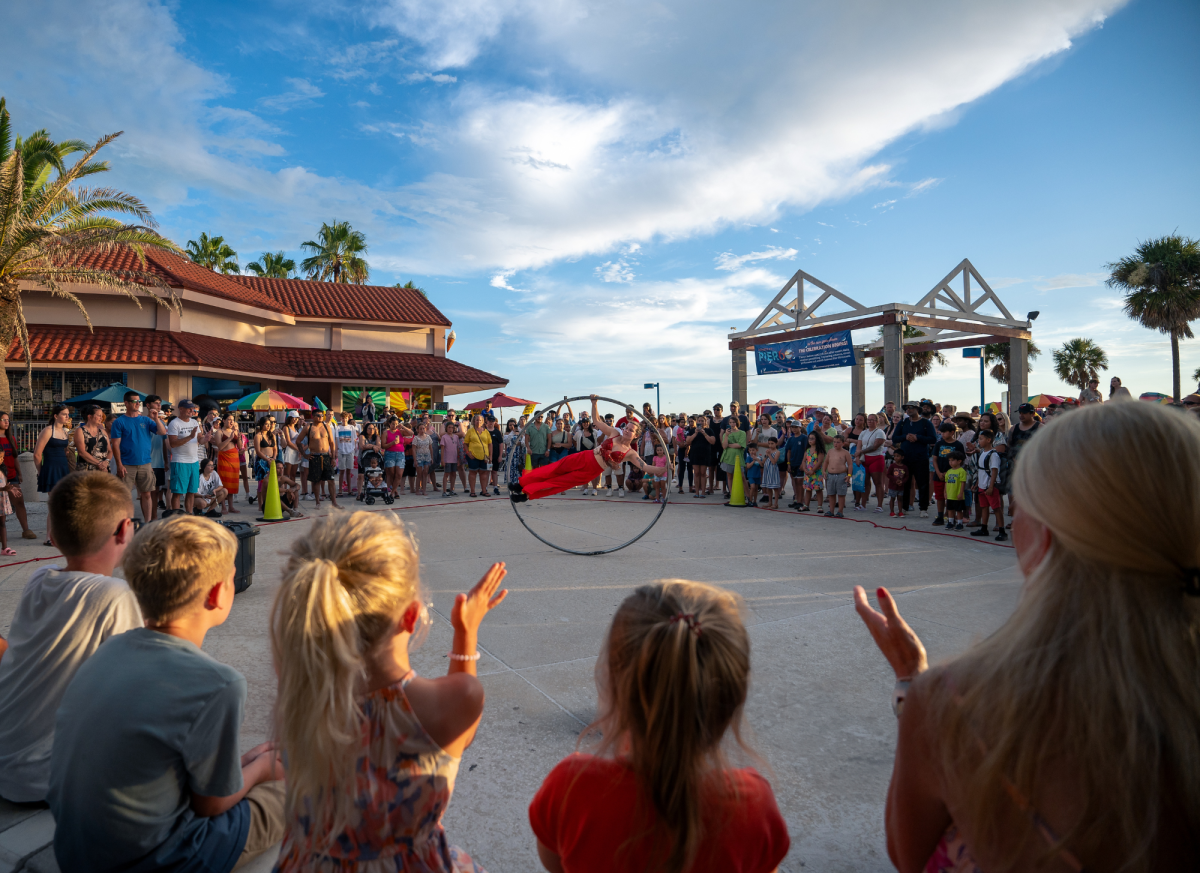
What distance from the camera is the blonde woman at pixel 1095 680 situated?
33.0 inches

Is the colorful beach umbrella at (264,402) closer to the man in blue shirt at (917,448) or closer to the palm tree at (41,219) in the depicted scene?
the palm tree at (41,219)

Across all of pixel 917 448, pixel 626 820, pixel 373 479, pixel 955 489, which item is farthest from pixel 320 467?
pixel 626 820

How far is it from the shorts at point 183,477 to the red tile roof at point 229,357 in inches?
351

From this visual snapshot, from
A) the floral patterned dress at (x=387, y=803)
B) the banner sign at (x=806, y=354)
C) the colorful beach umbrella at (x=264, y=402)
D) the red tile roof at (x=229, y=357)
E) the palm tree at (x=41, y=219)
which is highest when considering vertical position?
the palm tree at (x=41, y=219)

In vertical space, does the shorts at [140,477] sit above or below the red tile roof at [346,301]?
below

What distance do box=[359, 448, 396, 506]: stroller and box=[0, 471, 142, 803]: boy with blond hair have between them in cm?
938

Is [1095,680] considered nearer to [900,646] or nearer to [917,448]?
[900,646]

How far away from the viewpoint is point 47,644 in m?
2.15

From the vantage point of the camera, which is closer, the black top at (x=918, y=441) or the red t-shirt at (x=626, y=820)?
the red t-shirt at (x=626, y=820)

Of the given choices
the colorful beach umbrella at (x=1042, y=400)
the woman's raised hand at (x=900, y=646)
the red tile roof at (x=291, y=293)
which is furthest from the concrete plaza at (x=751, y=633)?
the red tile roof at (x=291, y=293)

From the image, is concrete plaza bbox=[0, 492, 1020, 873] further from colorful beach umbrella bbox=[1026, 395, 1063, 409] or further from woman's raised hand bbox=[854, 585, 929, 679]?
colorful beach umbrella bbox=[1026, 395, 1063, 409]

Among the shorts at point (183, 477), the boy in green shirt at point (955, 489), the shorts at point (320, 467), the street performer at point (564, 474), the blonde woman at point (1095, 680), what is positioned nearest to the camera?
the blonde woman at point (1095, 680)

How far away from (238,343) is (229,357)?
2.05m

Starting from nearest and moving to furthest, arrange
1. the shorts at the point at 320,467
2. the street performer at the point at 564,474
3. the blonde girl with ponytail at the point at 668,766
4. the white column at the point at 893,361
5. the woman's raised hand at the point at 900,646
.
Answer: the blonde girl with ponytail at the point at 668,766
the woman's raised hand at the point at 900,646
the street performer at the point at 564,474
the shorts at the point at 320,467
the white column at the point at 893,361
